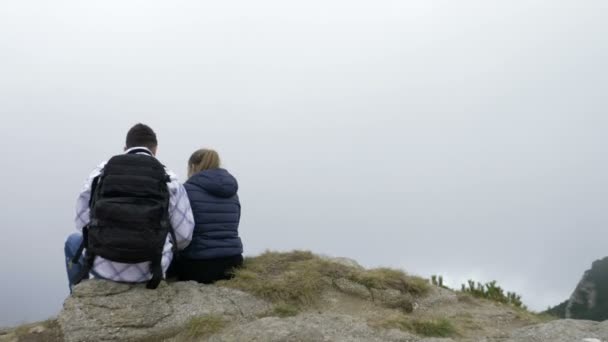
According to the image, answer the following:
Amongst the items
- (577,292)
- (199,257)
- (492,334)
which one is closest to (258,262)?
(199,257)

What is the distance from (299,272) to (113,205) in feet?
12.3

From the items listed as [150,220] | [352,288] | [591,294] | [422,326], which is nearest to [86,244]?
[150,220]

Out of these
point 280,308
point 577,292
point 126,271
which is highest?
point 126,271

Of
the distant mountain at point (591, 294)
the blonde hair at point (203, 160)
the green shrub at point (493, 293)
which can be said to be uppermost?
the blonde hair at point (203, 160)

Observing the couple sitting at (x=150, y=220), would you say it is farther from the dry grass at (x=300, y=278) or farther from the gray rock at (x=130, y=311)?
the dry grass at (x=300, y=278)

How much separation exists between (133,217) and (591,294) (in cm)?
4024

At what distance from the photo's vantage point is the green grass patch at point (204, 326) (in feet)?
21.5

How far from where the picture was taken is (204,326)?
6625 mm

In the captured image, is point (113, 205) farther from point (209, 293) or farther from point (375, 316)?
point (375, 316)

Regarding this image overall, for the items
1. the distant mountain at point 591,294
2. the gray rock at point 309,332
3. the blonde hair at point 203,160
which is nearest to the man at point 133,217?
the blonde hair at point 203,160

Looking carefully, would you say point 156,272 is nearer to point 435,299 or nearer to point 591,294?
point 435,299

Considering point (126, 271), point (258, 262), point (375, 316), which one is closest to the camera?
point (126, 271)

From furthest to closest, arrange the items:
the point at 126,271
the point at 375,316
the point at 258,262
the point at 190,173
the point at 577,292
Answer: the point at 577,292 → the point at 258,262 → the point at 190,173 → the point at 375,316 → the point at 126,271

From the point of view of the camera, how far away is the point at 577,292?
38.9 metres
